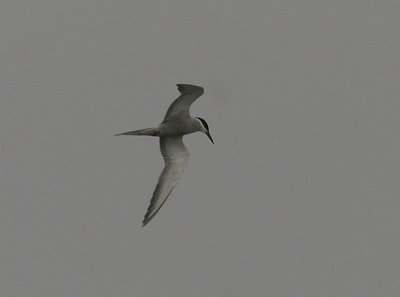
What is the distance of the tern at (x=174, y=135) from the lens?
1628cm

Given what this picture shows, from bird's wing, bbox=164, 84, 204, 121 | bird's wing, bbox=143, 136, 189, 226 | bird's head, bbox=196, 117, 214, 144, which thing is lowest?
bird's wing, bbox=143, 136, 189, 226

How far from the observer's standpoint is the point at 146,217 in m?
16.0

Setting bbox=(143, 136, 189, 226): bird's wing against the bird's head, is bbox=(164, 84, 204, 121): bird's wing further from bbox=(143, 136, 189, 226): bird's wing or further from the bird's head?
bbox=(143, 136, 189, 226): bird's wing

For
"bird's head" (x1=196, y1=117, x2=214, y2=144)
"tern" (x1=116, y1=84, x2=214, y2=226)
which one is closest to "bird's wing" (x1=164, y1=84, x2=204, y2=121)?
"tern" (x1=116, y1=84, x2=214, y2=226)

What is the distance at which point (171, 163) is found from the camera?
688 inches

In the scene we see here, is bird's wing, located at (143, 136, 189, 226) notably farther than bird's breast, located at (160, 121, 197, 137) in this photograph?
No

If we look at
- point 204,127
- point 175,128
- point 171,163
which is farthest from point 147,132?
point 204,127

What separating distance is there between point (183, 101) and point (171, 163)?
169 centimetres

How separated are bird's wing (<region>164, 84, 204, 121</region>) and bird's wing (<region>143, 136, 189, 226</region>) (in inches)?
31.3

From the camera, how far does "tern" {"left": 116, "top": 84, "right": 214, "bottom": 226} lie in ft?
53.4

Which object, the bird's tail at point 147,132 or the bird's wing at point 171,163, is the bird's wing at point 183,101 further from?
the bird's wing at point 171,163

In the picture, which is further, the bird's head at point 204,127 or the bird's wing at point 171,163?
the bird's head at point 204,127

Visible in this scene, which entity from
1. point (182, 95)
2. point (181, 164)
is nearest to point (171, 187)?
point (181, 164)

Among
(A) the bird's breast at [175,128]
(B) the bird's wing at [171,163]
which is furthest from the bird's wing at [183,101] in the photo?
(B) the bird's wing at [171,163]
